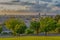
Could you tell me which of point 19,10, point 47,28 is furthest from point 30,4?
point 47,28

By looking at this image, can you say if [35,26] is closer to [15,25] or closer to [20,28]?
[20,28]

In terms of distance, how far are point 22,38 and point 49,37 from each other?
2.66 feet

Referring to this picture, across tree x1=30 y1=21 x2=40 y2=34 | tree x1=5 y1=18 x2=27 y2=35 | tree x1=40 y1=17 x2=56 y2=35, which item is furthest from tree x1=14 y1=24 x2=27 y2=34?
tree x1=40 y1=17 x2=56 y2=35

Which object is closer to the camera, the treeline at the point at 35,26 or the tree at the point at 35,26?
the treeline at the point at 35,26

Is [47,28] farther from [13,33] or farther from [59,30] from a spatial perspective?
[13,33]

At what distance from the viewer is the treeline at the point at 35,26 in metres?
4.96

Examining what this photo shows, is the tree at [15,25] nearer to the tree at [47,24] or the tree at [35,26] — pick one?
the tree at [35,26]

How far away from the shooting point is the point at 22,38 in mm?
4871

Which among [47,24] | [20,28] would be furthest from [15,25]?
[47,24]

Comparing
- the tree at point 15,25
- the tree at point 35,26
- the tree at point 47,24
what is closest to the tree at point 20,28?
the tree at point 15,25

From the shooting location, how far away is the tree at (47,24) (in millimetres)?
5082

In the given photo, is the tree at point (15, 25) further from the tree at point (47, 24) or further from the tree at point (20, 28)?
the tree at point (47, 24)

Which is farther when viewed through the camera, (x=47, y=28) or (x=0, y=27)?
(x=47, y=28)

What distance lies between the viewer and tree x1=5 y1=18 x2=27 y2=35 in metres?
4.94
